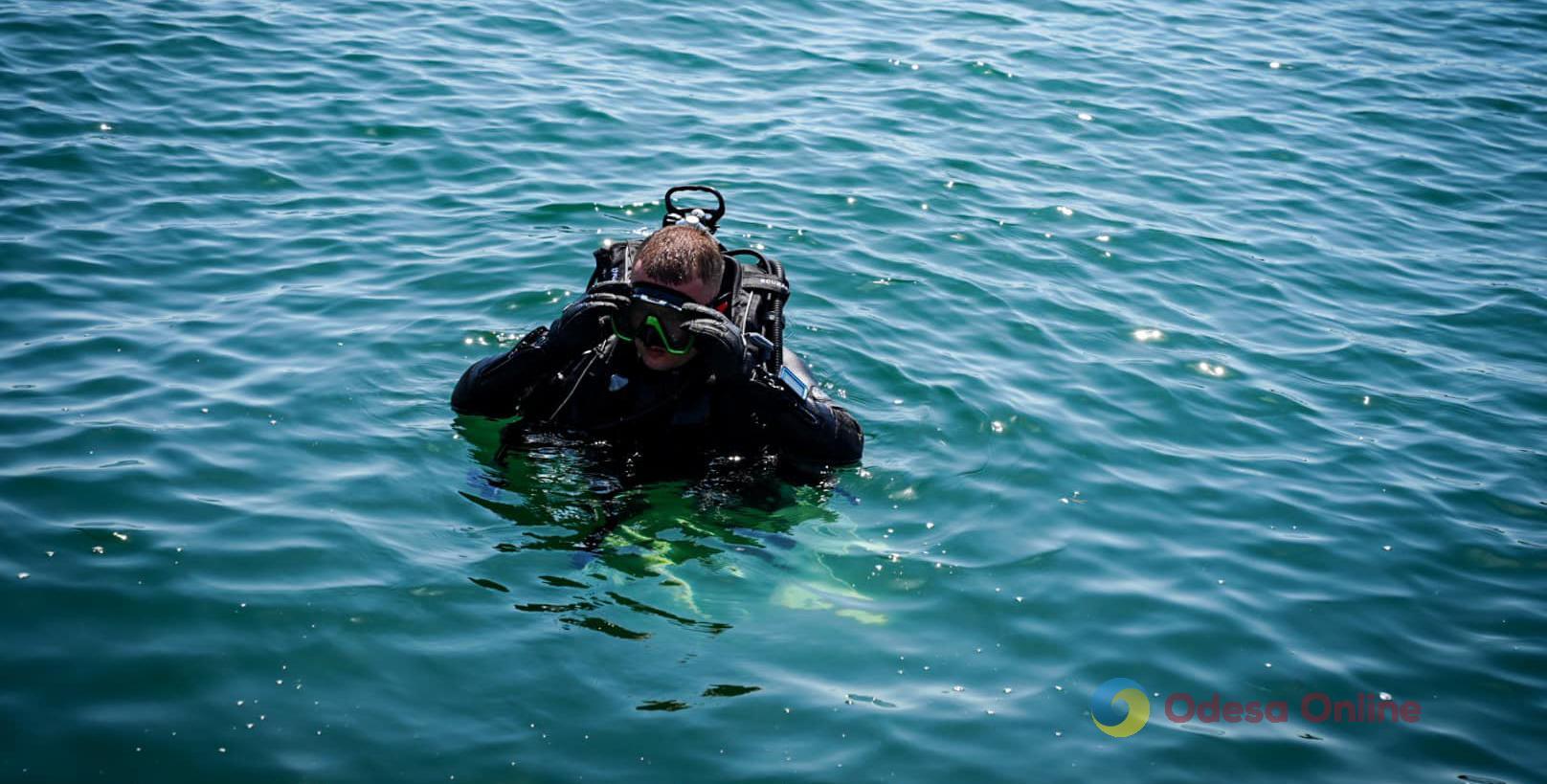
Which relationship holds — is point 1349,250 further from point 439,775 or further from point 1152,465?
point 439,775

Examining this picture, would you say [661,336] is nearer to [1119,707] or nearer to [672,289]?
[672,289]

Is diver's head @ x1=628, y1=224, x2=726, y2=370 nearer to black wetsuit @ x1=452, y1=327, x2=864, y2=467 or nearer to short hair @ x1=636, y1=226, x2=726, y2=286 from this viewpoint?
short hair @ x1=636, y1=226, x2=726, y2=286

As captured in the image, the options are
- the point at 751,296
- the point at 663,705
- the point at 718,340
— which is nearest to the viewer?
the point at 663,705

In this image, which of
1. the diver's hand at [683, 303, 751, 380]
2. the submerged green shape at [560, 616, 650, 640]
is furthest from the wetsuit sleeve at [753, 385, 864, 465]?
the submerged green shape at [560, 616, 650, 640]

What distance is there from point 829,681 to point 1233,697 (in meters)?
1.43

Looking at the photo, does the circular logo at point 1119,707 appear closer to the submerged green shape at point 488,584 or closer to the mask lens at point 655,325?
the mask lens at point 655,325

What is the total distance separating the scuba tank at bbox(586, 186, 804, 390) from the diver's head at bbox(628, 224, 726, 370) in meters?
0.10

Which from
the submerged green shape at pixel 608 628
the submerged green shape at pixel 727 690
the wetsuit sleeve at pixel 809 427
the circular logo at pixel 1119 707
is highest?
the wetsuit sleeve at pixel 809 427

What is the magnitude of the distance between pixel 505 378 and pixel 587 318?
55cm

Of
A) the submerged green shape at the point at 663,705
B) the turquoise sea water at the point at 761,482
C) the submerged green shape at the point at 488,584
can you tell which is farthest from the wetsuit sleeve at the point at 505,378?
the submerged green shape at the point at 663,705

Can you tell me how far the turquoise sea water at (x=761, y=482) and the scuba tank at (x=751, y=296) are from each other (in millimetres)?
645

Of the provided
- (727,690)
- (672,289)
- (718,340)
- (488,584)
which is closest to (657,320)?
(672,289)

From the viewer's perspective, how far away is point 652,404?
4.65m

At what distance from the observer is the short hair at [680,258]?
4.40 meters
